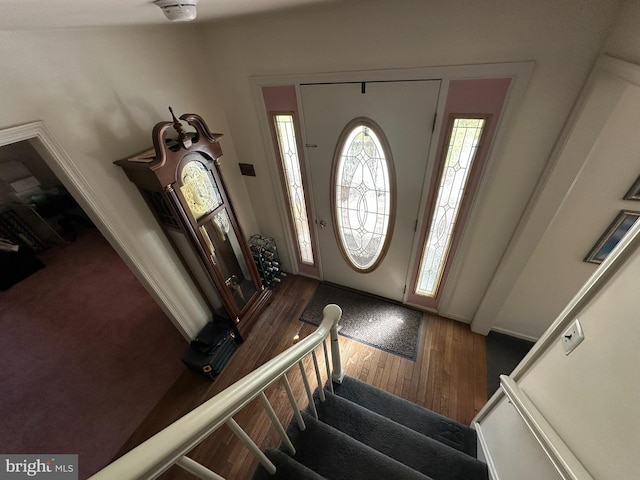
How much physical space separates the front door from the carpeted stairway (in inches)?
41.7

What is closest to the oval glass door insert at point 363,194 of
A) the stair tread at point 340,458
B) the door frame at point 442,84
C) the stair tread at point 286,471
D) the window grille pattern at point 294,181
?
the door frame at point 442,84

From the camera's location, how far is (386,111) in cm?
158

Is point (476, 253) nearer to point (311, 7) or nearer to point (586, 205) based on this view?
point (586, 205)

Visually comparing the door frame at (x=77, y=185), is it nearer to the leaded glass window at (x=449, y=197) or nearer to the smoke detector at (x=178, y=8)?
the smoke detector at (x=178, y=8)

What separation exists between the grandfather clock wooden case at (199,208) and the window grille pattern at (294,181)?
1.69ft

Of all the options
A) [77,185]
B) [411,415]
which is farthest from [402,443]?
[77,185]

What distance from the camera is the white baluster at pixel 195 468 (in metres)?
0.60

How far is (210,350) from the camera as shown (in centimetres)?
203

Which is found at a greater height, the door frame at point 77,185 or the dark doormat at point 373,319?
the door frame at point 77,185

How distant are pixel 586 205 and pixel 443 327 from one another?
1.36m

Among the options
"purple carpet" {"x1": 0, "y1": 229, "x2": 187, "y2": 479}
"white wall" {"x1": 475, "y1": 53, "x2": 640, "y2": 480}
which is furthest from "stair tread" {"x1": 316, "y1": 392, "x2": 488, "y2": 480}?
"purple carpet" {"x1": 0, "y1": 229, "x2": 187, "y2": 479}

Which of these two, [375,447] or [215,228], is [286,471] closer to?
[375,447]

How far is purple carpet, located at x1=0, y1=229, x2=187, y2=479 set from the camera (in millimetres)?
1869

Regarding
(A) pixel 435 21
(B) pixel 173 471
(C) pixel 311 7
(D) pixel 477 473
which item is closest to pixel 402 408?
(D) pixel 477 473
